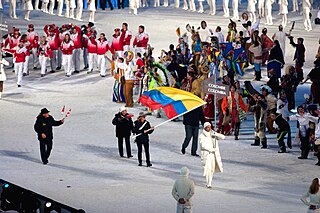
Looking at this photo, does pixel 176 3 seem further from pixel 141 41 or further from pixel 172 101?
pixel 172 101

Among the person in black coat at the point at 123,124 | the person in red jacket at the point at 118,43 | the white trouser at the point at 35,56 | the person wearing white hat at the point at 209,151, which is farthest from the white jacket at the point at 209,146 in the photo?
the white trouser at the point at 35,56

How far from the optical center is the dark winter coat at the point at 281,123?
28.4 metres

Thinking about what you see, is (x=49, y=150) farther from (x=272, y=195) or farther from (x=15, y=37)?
(x=15, y=37)

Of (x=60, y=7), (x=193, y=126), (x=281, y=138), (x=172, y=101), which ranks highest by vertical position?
(x=172, y=101)

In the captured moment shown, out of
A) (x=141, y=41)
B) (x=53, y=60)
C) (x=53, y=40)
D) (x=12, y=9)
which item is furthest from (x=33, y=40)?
(x=12, y=9)

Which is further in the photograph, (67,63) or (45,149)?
(67,63)

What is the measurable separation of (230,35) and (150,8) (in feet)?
49.4

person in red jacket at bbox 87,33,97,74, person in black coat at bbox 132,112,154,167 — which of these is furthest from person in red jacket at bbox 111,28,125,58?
person in black coat at bbox 132,112,154,167

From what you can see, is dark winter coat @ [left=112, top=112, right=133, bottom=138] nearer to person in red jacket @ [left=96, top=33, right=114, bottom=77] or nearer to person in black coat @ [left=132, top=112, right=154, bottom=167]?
person in black coat @ [left=132, top=112, right=154, bottom=167]

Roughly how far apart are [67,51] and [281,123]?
11.4m

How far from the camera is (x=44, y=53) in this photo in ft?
127

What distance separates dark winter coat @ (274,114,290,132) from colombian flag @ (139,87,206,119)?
2481mm

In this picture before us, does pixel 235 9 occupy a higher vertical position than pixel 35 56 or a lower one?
higher

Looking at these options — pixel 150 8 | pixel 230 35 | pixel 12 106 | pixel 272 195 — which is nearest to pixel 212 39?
pixel 230 35
